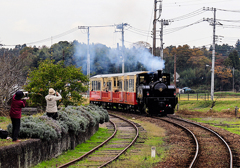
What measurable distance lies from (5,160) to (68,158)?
3.19m

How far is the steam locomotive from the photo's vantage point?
23.5 metres

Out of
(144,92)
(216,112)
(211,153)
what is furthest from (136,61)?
(211,153)

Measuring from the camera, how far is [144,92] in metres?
23.5

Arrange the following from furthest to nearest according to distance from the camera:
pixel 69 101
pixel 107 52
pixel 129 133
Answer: pixel 107 52, pixel 69 101, pixel 129 133

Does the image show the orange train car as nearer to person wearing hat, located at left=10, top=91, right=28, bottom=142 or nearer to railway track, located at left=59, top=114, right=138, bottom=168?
railway track, located at left=59, top=114, right=138, bottom=168

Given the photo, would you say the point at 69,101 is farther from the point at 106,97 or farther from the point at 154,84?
the point at 106,97

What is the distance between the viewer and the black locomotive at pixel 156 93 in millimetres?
23422

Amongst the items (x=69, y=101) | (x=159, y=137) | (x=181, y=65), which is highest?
(x=181, y=65)

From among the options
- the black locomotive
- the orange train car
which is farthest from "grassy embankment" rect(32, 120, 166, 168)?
the orange train car

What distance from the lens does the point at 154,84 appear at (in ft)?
76.9

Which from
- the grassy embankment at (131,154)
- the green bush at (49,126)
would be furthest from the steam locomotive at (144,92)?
the green bush at (49,126)

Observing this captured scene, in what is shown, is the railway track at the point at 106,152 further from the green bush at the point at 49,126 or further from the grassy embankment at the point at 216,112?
the grassy embankment at the point at 216,112

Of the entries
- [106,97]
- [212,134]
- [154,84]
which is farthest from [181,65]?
[212,134]

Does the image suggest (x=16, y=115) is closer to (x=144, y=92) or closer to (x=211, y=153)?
(x=211, y=153)
